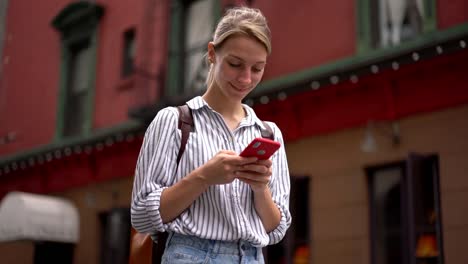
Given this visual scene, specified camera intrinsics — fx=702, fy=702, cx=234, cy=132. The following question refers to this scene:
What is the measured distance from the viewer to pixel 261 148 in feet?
8.06

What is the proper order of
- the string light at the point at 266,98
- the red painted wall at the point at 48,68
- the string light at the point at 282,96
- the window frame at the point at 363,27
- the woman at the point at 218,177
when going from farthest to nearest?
1. the red painted wall at the point at 48,68
2. the string light at the point at 282,96
3. the window frame at the point at 363,27
4. the string light at the point at 266,98
5. the woman at the point at 218,177

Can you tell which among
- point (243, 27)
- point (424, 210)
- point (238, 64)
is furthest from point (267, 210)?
point (424, 210)

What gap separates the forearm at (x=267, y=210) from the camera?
2.67 metres

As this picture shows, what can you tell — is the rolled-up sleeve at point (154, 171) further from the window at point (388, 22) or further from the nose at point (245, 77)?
the window at point (388, 22)

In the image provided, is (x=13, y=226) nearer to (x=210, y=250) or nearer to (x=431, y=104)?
(x=431, y=104)

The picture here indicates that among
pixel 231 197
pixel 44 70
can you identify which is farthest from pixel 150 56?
pixel 231 197

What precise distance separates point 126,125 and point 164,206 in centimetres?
1293

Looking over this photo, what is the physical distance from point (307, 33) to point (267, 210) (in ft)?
32.4

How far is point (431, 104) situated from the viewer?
34.2ft

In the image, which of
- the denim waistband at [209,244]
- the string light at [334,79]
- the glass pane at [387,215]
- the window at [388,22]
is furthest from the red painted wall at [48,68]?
the denim waistband at [209,244]

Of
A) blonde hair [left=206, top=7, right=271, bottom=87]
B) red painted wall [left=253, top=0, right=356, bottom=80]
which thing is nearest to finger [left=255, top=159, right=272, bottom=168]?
blonde hair [left=206, top=7, right=271, bottom=87]

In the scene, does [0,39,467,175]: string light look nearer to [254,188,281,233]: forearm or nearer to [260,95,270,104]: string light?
[260,95,270,104]: string light

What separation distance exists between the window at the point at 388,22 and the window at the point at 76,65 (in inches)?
302

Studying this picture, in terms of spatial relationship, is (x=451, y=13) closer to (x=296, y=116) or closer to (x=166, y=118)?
(x=296, y=116)
